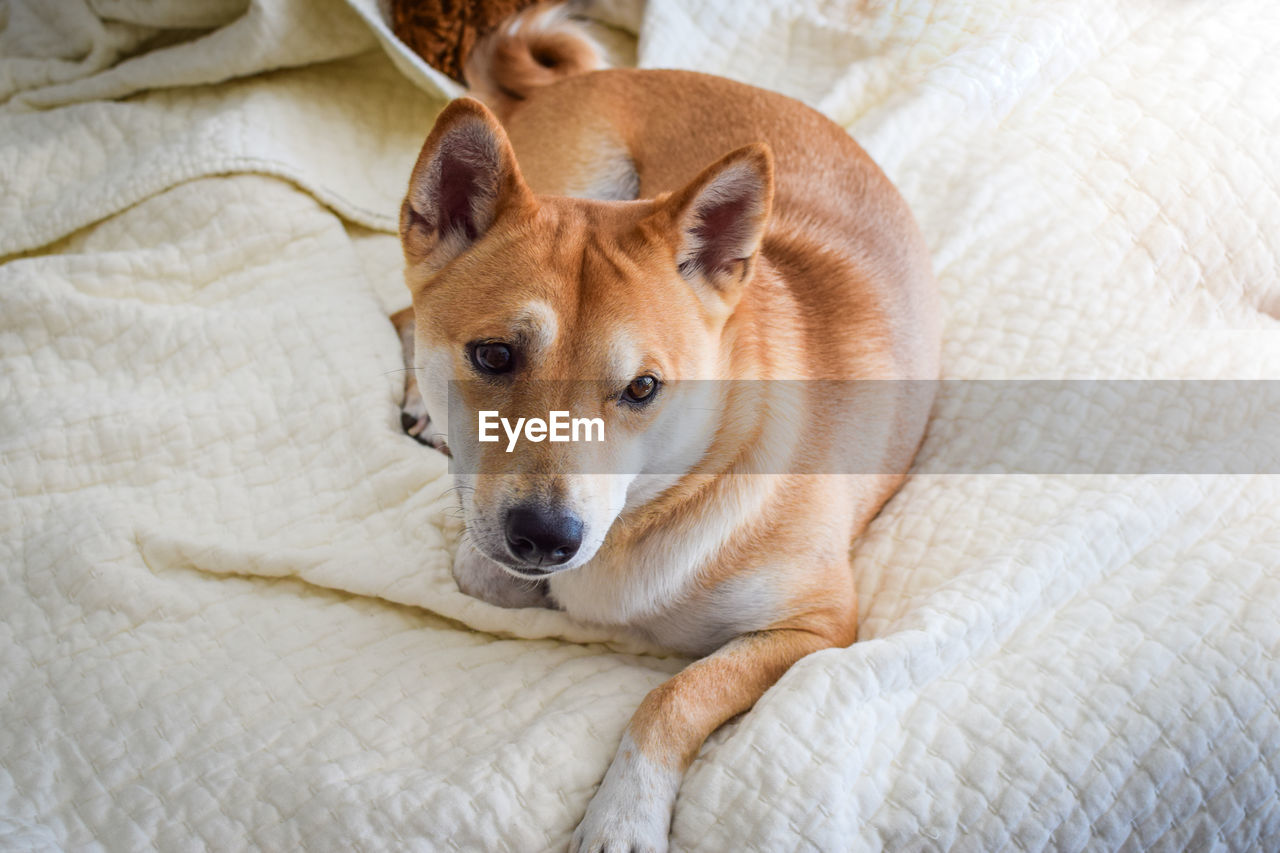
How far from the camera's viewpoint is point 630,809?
1.33 metres

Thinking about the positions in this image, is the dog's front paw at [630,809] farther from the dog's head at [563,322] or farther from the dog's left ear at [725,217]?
the dog's left ear at [725,217]

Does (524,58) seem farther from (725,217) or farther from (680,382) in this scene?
(680,382)

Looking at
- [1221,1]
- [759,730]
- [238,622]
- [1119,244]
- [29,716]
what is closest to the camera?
[759,730]

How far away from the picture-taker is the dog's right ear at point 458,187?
4.68 feet

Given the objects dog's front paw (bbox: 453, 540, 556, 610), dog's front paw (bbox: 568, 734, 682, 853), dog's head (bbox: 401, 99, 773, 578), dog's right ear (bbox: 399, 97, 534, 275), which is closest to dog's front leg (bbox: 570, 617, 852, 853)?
dog's front paw (bbox: 568, 734, 682, 853)

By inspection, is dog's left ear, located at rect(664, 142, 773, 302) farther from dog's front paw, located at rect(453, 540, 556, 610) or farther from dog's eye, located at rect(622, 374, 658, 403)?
dog's front paw, located at rect(453, 540, 556, 610)

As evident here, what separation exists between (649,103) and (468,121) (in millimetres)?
834

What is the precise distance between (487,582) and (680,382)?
571mm

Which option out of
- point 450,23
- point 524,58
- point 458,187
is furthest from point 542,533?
point 450,23

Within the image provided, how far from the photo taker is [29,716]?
60.4 inches

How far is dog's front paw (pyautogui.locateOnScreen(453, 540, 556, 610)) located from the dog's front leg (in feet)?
1.26

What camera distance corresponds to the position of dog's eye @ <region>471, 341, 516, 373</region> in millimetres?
1397

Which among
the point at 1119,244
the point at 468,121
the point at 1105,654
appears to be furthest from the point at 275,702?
the point at 1119,244

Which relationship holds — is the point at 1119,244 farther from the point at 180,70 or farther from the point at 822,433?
the point at 180,70
